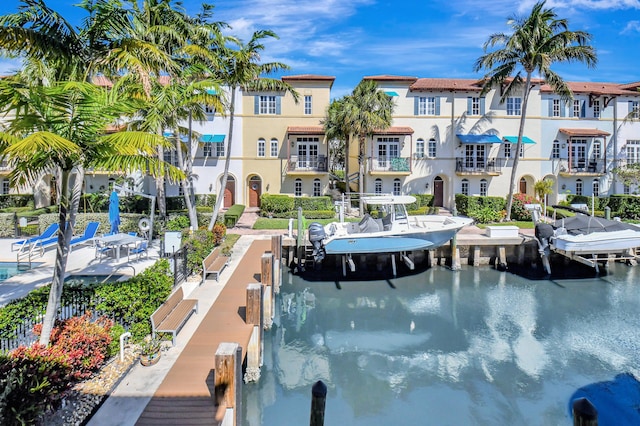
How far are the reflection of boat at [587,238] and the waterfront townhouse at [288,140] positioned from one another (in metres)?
16.7

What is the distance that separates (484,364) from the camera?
1170 centimetres

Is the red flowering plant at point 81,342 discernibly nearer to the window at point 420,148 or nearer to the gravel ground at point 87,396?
the gravel ground at point 87,396

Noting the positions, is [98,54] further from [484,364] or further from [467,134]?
[467,134]

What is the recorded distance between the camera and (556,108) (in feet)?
113

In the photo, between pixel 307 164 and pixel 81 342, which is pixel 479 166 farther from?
pixel 81 342

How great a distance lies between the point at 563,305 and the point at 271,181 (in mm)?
22257

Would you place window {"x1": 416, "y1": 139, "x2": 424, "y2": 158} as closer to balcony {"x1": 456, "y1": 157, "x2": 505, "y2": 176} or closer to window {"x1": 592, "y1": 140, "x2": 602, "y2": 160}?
balcony {"x1": 456, "y1": 157, "x2": 505, "y2": 176}

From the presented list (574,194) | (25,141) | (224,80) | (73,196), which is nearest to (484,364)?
(73,196)

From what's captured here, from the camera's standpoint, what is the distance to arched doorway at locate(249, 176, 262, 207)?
110 feet

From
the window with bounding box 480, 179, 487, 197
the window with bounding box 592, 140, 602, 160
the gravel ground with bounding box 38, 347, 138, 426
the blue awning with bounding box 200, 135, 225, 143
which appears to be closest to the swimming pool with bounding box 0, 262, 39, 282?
the gravel ground with bounding box 38, 347, 138, 426

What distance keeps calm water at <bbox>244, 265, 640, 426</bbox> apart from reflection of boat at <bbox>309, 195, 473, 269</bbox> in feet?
6.00

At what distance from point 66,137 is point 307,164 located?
2540 cm

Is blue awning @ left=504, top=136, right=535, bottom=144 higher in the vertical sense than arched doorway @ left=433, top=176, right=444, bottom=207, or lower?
higher

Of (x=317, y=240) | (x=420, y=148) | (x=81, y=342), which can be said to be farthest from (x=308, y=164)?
(x=81, y=342)
